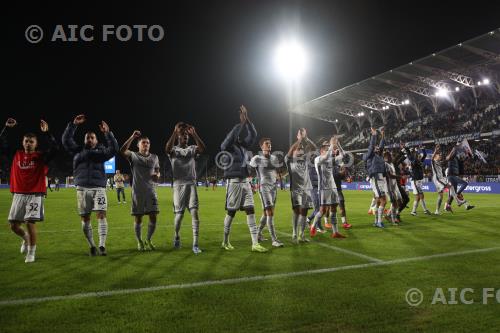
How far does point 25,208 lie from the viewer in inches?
254

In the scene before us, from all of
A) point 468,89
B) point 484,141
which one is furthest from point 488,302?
point 468,89

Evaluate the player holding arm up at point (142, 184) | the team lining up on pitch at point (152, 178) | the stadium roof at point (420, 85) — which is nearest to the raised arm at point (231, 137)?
the team lining up on pitch at point (152, 178)

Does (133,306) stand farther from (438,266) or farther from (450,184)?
(450,184)

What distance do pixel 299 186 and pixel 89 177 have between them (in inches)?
164

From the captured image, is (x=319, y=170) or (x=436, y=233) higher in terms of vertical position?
(x=319, y=170)

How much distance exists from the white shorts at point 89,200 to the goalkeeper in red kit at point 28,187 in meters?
0.61

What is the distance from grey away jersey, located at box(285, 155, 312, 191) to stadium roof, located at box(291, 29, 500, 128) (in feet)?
114

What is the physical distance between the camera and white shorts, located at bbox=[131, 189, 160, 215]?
738 centimetres

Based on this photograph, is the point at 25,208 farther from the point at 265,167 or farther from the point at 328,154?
the point at 328,154

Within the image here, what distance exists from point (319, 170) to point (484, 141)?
139 feet

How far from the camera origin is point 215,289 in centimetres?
471

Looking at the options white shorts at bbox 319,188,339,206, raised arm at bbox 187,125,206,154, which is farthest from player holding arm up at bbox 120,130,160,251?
white shorts at bbox 319,188,339,206

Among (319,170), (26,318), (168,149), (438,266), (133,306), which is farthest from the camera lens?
(319,170)

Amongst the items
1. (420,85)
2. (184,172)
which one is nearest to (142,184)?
(184,172)
